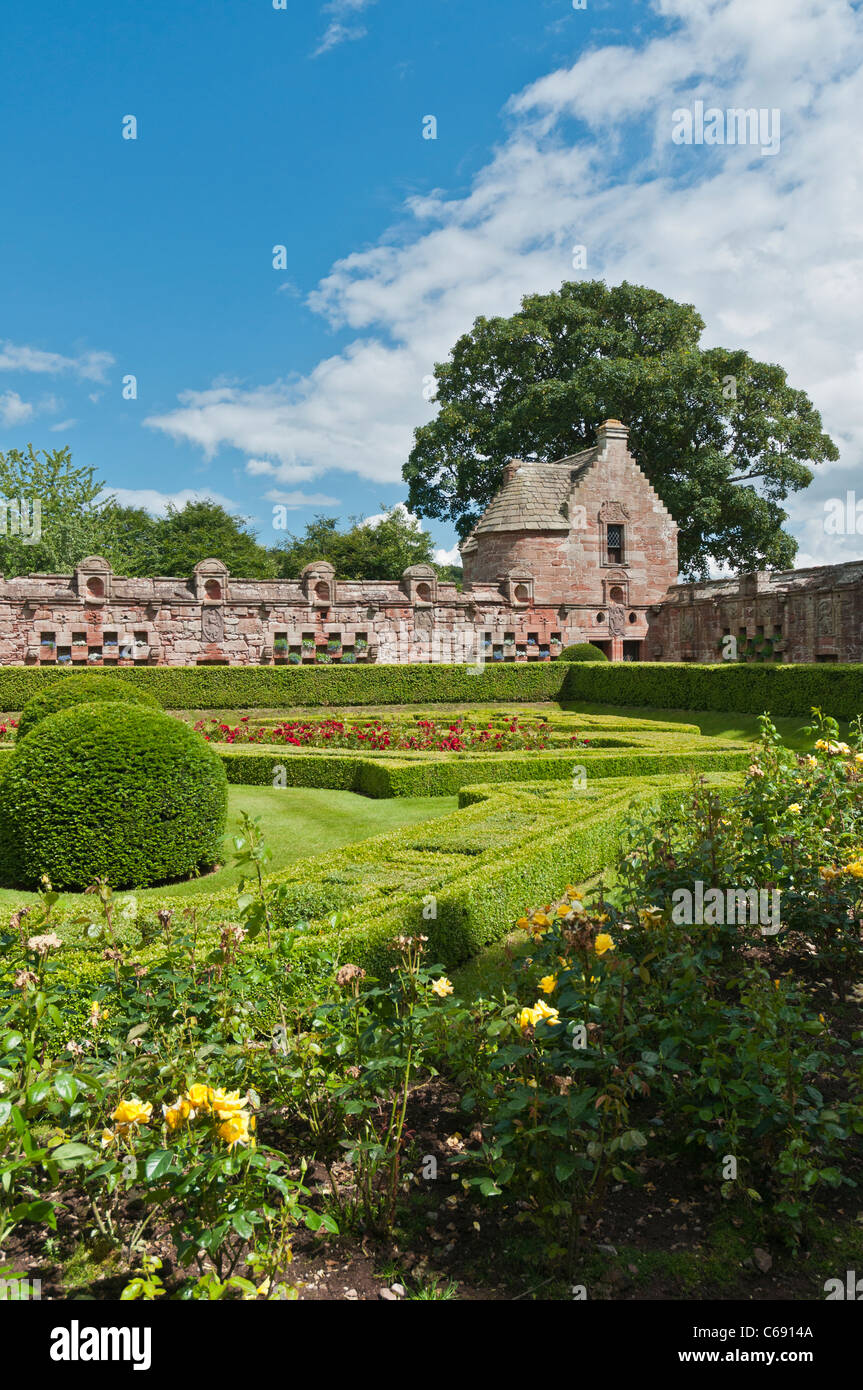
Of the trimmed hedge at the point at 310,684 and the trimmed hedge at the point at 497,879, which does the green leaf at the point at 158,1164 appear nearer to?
the trimmed hedge at the point at 497,879

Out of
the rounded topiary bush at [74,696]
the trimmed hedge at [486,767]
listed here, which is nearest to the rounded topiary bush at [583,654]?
the trimmed hedge at [486,767]

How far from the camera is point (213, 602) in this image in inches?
872

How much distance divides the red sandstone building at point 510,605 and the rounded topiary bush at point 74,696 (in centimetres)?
1142

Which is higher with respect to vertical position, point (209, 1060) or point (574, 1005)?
point (574, 1005)

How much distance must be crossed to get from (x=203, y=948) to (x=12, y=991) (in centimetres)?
92

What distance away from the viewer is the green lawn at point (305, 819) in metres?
7.08

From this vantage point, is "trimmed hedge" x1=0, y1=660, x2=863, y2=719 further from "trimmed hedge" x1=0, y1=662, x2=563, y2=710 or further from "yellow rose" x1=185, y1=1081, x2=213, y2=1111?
"yellow rose" x1=185, y1=1081, x2=213, y2=1111

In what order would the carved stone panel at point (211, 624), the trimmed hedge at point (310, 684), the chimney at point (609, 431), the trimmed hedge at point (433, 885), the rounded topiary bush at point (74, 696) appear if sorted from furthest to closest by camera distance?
the chimney at point (609, 431), the carved stone panel at point (211, 624), the trimmed hedge at point (310, 684), the rounded topiary bush at point (74, 696), the trimmed hedge at point (433, 885)

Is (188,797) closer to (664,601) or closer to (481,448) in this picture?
(664,601)

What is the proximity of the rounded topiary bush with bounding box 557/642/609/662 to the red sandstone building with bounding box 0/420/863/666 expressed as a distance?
1.15 metres

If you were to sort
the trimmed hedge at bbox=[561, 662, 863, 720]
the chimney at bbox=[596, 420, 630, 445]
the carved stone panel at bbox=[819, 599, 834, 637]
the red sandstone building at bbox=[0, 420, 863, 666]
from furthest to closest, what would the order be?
1. the chimney at bbox=[596, 420, 630, 445]
2. the red sandstone building at bbox=[0, 420, 863, 666]
3. the carved stone panel at bbox=[819, 599, 834, 637]
4. the trimmed hedge at bbox=[561, 662, 863, 720]

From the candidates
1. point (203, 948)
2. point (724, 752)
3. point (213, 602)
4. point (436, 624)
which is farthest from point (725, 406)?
point (203, 948)

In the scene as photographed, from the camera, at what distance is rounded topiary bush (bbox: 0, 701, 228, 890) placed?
661cm

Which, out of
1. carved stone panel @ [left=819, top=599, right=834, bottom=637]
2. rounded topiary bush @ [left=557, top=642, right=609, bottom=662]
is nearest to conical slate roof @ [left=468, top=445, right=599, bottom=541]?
rounded topiary bush @ [left=557, top=642, right=609, bottom=662]
